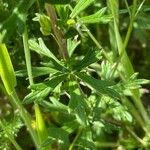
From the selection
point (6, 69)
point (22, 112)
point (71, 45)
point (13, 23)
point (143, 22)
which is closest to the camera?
point (13, 23)

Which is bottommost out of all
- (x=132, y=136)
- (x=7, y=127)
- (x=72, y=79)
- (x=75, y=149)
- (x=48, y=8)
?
(x=132, y=136)

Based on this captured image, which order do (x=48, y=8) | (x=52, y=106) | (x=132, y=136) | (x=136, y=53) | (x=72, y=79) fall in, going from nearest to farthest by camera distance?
(x=48, y=8), (x=72, y=79), (x=52, y=106), (x=132, y=136), (x=136, y=53)

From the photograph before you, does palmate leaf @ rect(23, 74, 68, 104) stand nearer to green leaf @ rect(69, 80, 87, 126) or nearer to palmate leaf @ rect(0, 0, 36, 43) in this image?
green leaf @ rect(69, 80, 87, 126)

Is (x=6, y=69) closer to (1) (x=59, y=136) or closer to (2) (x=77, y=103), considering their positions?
(2) (x=77, y=103)

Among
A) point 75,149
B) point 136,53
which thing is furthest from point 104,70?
point 136,53

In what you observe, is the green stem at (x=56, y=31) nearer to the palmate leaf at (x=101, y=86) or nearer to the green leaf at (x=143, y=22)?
the palmate leaf at (x=101, y=86)

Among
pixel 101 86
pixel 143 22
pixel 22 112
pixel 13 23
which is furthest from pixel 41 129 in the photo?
pixel 143 22

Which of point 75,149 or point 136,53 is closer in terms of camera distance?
point 75,149

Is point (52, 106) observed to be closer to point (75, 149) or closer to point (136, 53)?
point (75, 149)

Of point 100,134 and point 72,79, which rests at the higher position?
point 72,79
